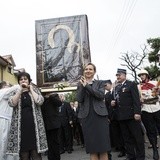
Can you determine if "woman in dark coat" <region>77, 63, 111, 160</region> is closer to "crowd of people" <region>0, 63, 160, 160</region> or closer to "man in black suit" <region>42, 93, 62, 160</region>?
"crowd of people" <region>0, 63, 160, 160</region>

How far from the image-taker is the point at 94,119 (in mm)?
5844

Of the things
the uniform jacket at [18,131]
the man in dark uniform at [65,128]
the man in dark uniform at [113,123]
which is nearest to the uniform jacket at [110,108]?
the man in dark uniform at [113,123]

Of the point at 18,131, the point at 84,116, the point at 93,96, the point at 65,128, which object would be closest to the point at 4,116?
the point at 18,131

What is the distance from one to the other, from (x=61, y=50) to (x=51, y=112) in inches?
170

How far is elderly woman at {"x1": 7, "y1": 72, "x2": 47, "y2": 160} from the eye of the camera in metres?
6.06

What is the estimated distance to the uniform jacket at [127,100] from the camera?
736 cm

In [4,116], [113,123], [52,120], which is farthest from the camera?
[113,123]

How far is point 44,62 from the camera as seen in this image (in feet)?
36.5

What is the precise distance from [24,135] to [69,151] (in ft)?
21.0

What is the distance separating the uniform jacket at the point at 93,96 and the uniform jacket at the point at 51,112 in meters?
1.57

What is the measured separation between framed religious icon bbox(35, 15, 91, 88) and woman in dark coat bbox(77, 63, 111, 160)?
4.93 metres

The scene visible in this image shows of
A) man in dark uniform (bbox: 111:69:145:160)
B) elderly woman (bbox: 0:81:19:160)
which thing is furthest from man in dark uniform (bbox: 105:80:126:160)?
elderly woman (bbox: 0:81:19:160)

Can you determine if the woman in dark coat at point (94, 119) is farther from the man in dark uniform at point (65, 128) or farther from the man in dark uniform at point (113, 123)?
the man in dark uniform at point (65, 128)

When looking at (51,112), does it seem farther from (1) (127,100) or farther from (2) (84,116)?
(2) (84,116)
